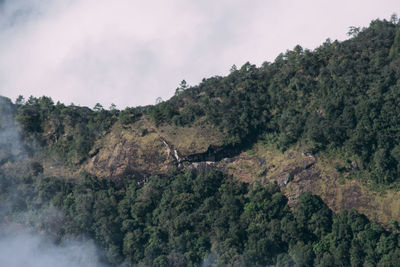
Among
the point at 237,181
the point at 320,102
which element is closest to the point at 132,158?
Answer: the point at 237,181

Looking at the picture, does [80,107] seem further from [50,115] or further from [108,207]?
[108,207]

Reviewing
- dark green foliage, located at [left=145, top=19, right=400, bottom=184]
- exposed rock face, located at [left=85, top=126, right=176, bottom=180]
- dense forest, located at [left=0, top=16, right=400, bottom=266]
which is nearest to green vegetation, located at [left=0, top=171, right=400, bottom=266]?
dense forest, located at [left=0, top=16, right=400, bottom=266]

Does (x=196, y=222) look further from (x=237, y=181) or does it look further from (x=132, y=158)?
(x=132, y=158)

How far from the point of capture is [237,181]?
5089 inches

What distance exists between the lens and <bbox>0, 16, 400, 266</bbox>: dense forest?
383ft

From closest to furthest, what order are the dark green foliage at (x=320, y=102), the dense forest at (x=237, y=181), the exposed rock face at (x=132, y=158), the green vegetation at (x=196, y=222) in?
the green vegetation at (x=196, y=222) → the dense forest at (x=237, y=181) → the dark green foliage at (x=320, y=102) → the exposed rock face at (x=132, y=158)

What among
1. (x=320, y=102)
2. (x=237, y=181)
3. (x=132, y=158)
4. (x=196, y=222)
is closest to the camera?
(x=196, y=222)

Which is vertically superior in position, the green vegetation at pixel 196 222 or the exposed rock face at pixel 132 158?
the exposed rock face at pixel 132 158

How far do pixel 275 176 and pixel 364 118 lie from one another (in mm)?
15651

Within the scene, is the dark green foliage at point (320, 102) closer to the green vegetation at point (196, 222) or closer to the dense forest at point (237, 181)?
the dense forest at point (237, 181)

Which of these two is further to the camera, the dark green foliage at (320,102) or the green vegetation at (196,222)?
the dark green foliage at (320,102)

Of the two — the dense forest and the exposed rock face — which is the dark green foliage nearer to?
the dense forest

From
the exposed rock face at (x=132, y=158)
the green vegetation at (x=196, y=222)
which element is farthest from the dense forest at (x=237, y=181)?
the exposed rock face at (x=132, y=158)

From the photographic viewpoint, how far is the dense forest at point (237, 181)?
11669 centimetres
